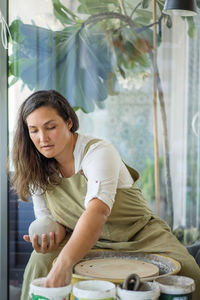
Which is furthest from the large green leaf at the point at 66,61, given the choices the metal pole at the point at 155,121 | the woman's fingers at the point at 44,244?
the woman's fingers at the point at 44,244

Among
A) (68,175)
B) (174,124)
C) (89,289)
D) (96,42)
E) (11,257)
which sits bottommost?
(11,257)

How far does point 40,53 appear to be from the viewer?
278 centimetres

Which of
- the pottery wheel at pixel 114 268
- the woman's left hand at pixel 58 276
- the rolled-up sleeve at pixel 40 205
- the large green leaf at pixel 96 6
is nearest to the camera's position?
the woman's left hand at pixel 58 276

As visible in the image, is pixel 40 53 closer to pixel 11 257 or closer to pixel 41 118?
pixel 41 118

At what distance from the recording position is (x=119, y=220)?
2.15 metres

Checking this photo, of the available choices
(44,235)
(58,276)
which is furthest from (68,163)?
(58,276)

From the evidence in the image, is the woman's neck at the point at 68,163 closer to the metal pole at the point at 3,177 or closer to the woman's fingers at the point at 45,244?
the woman's fingers at the point at 45,244

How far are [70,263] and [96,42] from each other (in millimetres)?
1516

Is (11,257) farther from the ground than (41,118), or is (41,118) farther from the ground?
(41,118)

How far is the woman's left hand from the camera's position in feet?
4.94

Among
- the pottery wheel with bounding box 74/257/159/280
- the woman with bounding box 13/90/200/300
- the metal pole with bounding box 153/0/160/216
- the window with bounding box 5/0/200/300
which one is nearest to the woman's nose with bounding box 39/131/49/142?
the woman with bounding box 13/90/200/300

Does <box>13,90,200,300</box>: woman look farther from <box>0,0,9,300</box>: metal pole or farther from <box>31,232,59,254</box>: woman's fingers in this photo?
<box>0,0,9,300</box>: metal pole

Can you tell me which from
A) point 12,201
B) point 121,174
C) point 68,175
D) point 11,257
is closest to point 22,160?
point 68,175

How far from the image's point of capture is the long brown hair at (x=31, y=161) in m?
2.14
